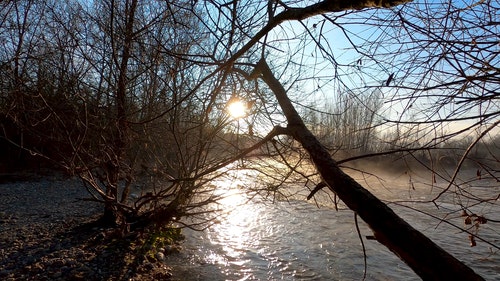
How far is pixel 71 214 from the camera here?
8.12 meters

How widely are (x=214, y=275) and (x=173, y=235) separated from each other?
188 centimetres

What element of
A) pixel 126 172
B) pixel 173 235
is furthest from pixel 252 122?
pixel 173 235

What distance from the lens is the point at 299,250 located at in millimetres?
7023

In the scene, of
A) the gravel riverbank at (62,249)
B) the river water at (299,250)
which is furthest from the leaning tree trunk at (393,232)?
the gravel riverbank at (62,249)

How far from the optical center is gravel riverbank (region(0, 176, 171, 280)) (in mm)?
4742

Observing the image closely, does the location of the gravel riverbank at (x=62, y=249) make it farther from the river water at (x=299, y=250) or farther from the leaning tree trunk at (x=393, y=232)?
the leaning tree trunk at (x=393, y=232)

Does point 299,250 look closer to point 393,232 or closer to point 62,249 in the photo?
point 62,249

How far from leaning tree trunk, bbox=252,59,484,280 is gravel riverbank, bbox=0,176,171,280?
390cm

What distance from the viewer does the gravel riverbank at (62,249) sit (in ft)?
15.6

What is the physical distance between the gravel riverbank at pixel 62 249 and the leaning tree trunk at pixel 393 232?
12.8ft

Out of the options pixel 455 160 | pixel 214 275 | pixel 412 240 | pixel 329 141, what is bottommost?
pixel 214 275

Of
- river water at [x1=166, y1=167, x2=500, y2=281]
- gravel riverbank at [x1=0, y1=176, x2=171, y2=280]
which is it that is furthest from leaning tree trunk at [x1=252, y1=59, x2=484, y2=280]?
gravel riverbank at [x1=0, y1=176, x2=171, y2=280]

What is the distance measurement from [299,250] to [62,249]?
4.50m

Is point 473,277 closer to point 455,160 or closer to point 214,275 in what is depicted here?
point 455,160
